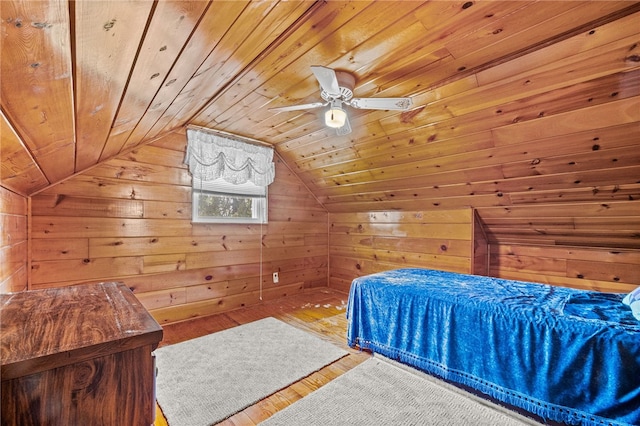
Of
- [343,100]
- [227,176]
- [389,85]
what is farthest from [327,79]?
[227,176]

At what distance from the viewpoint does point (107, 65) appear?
2.97 feet

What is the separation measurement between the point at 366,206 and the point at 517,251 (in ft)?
6.39

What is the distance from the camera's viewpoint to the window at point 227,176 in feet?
11.0

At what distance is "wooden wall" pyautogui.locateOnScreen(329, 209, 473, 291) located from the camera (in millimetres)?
3391

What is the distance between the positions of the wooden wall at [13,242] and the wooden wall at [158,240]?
22 cm

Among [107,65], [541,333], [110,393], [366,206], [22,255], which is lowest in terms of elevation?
[541,333]

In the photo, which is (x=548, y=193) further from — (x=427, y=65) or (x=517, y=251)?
(x=427, y=65)

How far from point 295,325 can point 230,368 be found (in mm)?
1006

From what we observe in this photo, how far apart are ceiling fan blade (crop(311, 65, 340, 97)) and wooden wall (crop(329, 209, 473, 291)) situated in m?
2.26

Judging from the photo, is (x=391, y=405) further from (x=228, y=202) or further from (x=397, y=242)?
(x=228, y=202)

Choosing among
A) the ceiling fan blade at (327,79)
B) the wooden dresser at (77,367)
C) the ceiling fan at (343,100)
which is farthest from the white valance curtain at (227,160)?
the wooden dresser at (77,367)

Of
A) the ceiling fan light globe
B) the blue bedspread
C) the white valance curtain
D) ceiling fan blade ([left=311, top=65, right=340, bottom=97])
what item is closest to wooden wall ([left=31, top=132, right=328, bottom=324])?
the white valance curtain

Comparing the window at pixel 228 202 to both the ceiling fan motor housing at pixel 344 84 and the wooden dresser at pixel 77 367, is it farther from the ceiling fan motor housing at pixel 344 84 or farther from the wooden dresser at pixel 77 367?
the wooden dresser at pixel 77 367

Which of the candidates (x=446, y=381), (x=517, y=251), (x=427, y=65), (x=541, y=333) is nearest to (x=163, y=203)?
(x=427, y=65)
